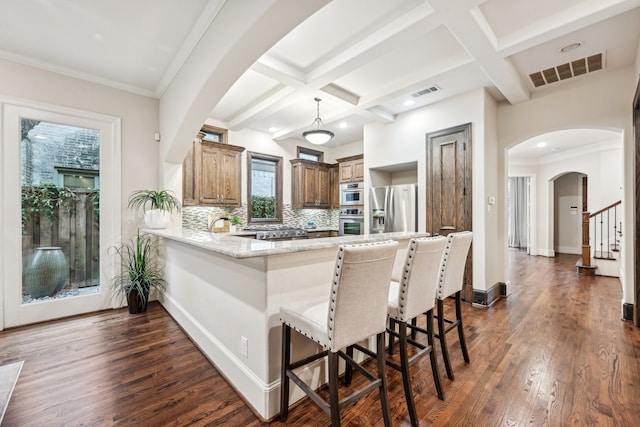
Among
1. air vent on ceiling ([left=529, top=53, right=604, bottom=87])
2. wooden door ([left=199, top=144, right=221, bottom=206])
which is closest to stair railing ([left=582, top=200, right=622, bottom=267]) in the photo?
air vent on ceiling ([left=529, top=53, right=604, bottom=87])

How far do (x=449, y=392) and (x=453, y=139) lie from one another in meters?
3.26

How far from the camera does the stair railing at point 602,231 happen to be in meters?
5.49

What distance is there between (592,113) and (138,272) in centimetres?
594

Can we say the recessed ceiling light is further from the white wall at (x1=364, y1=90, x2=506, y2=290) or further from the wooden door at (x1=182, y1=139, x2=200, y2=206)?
the wooden door at (x1=182, y1=139, x2=200, y2=206)

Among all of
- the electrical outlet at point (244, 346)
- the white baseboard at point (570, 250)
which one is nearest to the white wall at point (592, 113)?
the electrical outlet at point (244, 346)

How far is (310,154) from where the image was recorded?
22.2 ft

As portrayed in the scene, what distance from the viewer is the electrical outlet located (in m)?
1.87

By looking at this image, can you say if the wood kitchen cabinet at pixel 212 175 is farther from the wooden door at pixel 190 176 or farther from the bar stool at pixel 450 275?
the bar stool at pixel 450 275

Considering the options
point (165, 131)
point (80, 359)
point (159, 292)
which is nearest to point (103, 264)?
point (159, 292)

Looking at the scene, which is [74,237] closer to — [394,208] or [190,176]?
[190,176]

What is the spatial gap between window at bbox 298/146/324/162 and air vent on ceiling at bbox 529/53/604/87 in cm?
430

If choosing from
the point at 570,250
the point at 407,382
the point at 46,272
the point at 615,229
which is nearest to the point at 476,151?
the point at 407,382

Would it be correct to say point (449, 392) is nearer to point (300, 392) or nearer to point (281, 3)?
point (300, 392)

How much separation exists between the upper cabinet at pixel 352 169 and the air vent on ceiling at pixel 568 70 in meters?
2.97
